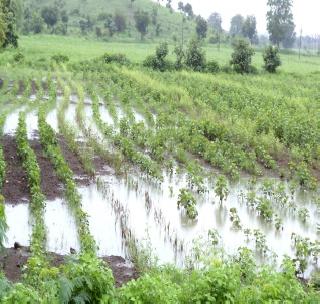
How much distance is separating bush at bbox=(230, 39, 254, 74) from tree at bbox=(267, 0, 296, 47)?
1668 inches

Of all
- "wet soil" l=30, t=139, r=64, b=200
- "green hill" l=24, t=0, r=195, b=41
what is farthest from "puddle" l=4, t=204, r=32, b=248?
"green hill" l=24, t=0, r=195, b=41

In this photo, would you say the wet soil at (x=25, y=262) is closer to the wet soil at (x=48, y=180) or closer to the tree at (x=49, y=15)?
the wet soil at (x=48, y=180)

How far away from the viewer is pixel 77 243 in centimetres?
1132

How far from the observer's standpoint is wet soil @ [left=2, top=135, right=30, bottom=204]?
13560mm

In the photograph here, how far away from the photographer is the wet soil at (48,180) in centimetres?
1411

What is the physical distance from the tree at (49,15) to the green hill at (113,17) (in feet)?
3.59

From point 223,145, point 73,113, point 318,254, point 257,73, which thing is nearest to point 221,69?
point 257,73

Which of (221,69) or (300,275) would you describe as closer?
(300,275)

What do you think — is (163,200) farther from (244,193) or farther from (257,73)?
(257,73)

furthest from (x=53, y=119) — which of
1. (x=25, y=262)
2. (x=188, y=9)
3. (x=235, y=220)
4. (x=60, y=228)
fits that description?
(x=188, y=9)

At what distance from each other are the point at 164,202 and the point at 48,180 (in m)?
3.53

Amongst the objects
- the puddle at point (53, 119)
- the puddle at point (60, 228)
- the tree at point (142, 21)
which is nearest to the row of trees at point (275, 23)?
the tree at point (142, 21)

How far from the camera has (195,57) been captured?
50.0m

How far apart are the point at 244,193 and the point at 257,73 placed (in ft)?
120
